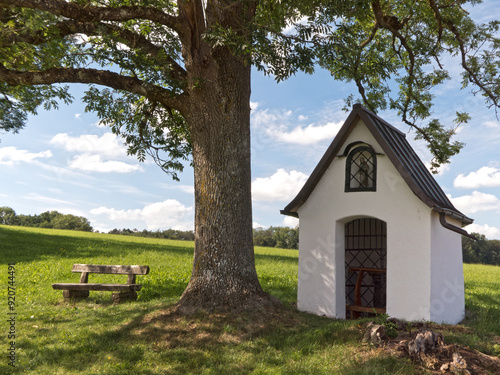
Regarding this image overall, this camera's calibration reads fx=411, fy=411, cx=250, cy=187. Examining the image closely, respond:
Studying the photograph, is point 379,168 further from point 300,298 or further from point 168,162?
point 168,162

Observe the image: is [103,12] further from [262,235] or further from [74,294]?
[262,235]

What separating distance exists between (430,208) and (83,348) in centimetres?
812

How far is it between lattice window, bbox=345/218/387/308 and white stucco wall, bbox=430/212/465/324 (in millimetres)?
1759

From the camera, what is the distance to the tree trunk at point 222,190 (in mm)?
9336

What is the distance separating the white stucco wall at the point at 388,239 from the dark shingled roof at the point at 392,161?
0.21m

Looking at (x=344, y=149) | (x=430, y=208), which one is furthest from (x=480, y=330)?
(x=344, y=149)

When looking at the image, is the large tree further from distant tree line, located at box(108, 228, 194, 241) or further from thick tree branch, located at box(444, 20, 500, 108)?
distant tree line, located at box(108, 228, 194, 241)

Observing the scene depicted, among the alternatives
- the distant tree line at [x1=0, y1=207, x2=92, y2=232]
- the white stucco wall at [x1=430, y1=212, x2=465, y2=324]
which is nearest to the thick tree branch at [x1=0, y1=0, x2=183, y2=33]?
the white stucco wall at [x1=430, y1=212, x2=465, y2=324]

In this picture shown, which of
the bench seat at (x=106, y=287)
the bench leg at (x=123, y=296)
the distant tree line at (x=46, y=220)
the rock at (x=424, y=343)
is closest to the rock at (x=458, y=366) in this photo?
the rock at (x=424, y=343)

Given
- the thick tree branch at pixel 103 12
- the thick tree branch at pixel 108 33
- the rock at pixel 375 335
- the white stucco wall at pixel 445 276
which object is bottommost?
the rock at pixel 375 335

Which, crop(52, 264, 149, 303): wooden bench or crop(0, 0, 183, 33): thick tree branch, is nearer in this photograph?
crop(0, 0, 183, 33): thick tree branch

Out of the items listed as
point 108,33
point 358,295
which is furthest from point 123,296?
point 108,33

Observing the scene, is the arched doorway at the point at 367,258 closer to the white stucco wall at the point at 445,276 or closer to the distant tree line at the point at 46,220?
the white stucco wall at the point at 445,276

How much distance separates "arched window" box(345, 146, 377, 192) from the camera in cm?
1062
